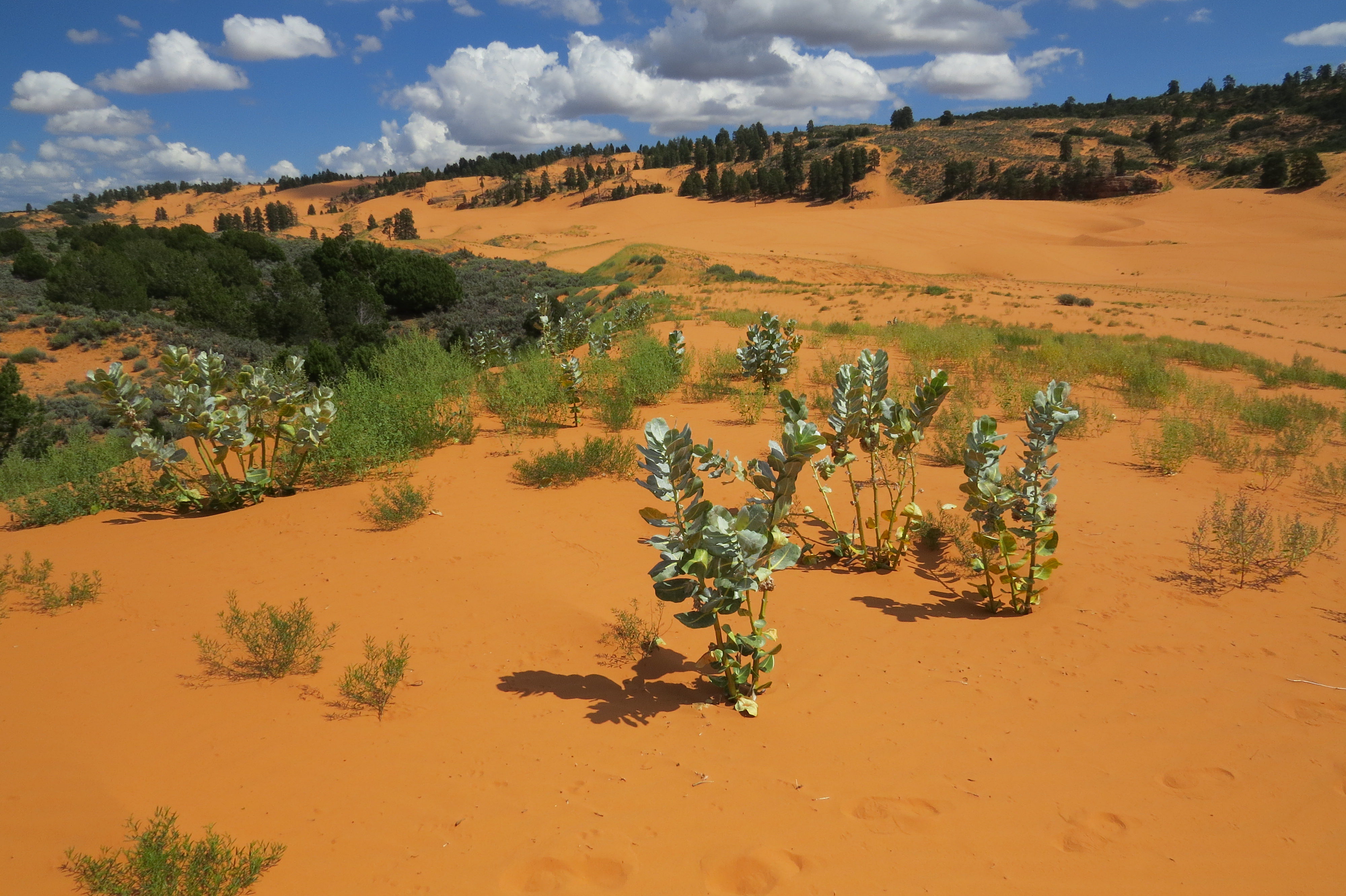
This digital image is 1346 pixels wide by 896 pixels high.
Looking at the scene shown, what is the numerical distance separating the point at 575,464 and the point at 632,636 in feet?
8.93

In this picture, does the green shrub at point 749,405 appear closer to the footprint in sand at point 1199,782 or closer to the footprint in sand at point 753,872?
the footprint in sand at point 1199,782

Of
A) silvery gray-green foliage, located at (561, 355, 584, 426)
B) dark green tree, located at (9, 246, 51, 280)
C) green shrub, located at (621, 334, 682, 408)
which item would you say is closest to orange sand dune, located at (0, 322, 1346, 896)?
silvery gray-green foliage, located at (561, 355, 584, 426)

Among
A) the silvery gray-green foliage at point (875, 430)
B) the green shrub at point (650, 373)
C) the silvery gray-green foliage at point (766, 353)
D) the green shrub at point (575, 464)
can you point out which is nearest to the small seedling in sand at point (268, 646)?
the green shrub at point (575, 464)

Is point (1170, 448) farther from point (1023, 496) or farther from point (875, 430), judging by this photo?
point (875, 430)

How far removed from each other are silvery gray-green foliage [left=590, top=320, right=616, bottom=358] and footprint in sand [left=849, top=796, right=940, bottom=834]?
822cm

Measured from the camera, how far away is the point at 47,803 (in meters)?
2.51

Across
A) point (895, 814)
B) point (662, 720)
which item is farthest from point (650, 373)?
point (895, 814)

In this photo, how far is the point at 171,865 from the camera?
2.14m

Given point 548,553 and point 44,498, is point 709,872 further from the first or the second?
point 44,498

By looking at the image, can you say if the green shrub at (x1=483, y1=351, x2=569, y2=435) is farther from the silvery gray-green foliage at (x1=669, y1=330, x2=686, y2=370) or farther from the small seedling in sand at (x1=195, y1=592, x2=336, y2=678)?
the small seedling in sand at (x1=195, y1=592, x2=336, y2=678)

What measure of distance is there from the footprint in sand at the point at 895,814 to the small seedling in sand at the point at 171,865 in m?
2.01

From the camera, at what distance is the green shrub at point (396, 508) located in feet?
17.2

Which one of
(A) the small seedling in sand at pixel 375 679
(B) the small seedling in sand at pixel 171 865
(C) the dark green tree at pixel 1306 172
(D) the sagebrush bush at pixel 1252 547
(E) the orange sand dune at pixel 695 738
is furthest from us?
(C) the dark green tree at pixel 1306 172

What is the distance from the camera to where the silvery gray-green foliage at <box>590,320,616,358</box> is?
34.4ft
